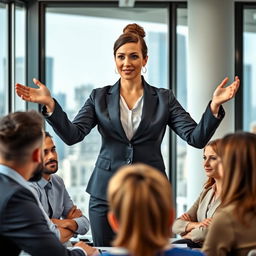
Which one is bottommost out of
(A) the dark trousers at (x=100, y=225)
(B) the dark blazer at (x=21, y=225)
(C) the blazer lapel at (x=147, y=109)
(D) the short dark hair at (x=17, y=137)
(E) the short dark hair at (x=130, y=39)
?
(A) the dark trousers at (x=100, y=225)

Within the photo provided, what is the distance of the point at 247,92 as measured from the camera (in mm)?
7000

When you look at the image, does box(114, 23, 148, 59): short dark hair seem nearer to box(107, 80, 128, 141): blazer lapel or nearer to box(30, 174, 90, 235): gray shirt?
box(107, 80, 128, 141): blazer lapel

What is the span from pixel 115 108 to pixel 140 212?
1802mm

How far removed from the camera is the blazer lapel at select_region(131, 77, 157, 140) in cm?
356

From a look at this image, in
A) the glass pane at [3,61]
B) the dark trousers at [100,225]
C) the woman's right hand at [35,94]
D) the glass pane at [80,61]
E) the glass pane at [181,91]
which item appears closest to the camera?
the woman's right hand at [35,94]

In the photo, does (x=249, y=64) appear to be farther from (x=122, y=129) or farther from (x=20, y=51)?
(x=122, y=129)

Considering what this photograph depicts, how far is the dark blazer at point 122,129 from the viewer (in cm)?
356

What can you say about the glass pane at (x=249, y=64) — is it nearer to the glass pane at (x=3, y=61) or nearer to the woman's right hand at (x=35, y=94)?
Answer: the glass pane at (x=3, y=61)

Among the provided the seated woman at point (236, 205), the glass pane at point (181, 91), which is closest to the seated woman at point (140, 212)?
the seated woman at point (236, 205)

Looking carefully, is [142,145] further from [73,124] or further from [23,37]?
[23,37]

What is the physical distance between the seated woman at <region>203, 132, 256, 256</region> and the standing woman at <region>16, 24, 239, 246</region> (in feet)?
3.14

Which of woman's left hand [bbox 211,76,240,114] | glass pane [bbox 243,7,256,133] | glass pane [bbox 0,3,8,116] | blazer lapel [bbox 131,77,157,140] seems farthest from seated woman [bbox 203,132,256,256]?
glass pane [bbox 243,7,256,133]

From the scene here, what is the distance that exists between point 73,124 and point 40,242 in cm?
121

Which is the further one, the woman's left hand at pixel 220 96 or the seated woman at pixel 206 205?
the seated woman at pixel 206 205
